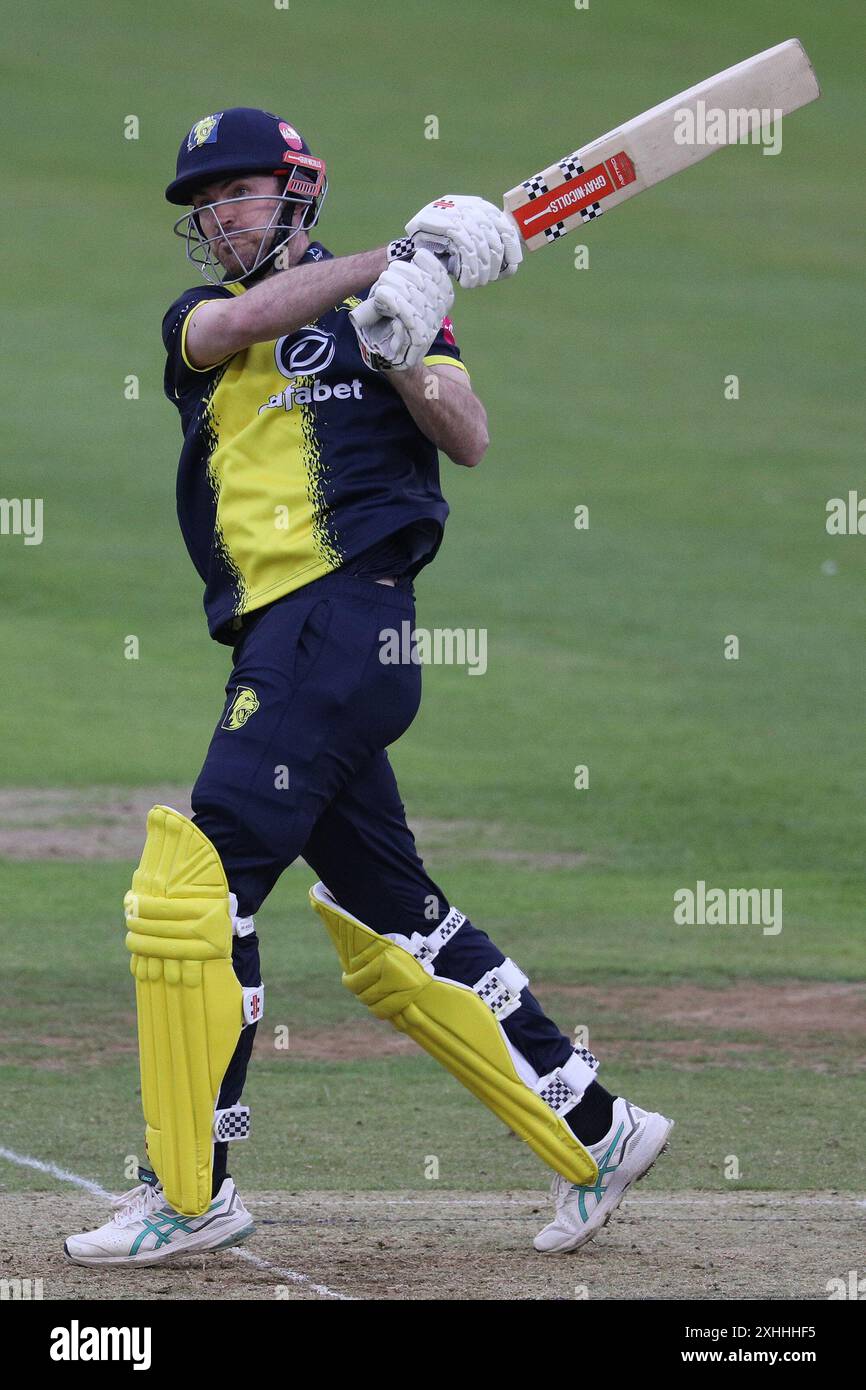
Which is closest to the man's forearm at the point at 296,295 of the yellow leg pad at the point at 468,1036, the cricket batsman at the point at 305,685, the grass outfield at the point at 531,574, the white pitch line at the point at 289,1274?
the cricket batsman at the point at 305,685

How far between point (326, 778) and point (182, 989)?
524mm

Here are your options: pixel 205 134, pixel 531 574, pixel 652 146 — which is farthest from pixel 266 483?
pixel 531 574

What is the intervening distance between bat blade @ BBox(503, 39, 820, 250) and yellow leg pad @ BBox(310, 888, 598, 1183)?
1.61m

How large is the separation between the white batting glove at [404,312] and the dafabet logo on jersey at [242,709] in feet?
2.37

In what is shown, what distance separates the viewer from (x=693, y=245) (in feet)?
98.3

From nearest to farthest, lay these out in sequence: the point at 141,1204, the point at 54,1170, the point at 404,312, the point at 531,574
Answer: the point at 404,312 < the point at 141,1204 < the point at 54,1170 < the point at 531,574

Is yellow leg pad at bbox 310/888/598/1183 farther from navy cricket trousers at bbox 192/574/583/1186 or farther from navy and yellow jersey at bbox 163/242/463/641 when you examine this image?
navy and yellow jersey at bbox 163/242/463/641

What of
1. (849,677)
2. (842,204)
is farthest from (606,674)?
(842,204)

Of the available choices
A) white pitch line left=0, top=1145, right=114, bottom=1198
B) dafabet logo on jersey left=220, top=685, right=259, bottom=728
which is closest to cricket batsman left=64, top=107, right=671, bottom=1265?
dafabet logo on jersey left=220, top=685, right=259, bottom=728

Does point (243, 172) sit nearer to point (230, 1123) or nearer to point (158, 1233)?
point (230, 1123)

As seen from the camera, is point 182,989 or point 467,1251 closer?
point 182,989

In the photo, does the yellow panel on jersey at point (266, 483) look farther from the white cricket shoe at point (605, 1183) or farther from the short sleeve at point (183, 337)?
the white cricket shoe at point (605, 1183)

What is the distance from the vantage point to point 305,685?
4.12m

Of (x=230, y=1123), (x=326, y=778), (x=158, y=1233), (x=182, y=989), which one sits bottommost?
(x=158, y=1233)
